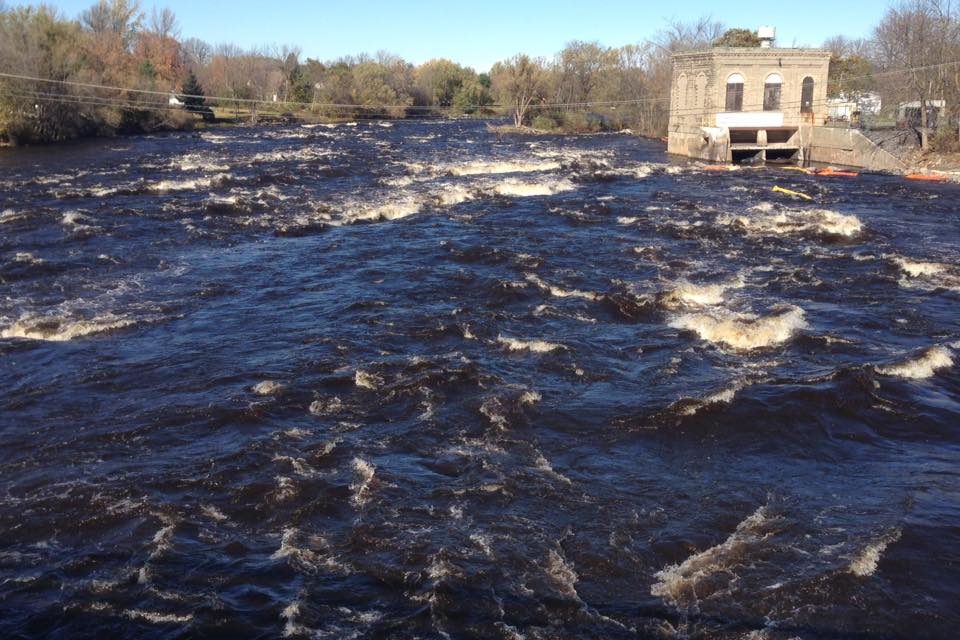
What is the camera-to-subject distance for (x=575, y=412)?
37.9 feet

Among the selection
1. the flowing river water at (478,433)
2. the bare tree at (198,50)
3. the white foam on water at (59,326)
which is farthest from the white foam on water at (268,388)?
the bare tree at (198,50)

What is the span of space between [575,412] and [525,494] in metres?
2.44

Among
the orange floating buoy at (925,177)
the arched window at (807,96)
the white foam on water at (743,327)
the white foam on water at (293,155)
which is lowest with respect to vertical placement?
the white foam on water at (743,327)

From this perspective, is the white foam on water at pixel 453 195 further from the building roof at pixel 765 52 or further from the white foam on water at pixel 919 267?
the building roof at pixel 765 52

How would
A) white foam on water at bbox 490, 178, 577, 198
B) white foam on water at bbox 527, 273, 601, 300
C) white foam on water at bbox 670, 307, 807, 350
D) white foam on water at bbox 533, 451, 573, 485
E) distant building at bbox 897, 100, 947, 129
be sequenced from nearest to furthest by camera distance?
white foam on water at bbox 533, 451, 573, 485, white foam on water at bbox 670, 307, 807, 350, white foam on water at bbox 527, 273, 601, 300, white foam on water at bbox 490, 178, 577, 198, distant building at bbox 897, 100, 947, 129

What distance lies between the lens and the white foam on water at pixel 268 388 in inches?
476

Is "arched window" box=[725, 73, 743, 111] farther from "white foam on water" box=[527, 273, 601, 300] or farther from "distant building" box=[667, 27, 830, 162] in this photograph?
"white foam on water" box=[527, 273, 601, 300]

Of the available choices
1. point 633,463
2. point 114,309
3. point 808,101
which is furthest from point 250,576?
point 808,101

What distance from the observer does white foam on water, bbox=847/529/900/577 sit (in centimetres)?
796

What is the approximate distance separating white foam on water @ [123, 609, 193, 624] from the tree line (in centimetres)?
4183

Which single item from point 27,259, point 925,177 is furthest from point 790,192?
point 27,259

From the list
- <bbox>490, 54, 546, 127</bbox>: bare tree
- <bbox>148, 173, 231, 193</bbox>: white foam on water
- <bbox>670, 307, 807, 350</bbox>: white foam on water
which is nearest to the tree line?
<bbox>490, 54, 546, 127</bbox>: bare tree

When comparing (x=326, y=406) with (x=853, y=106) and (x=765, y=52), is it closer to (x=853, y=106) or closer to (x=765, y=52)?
(x=765, y=52)

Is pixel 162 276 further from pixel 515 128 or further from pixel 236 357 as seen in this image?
pixel 515 128
